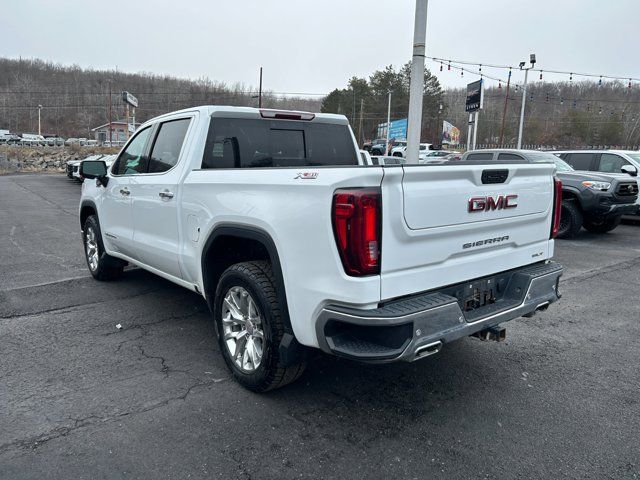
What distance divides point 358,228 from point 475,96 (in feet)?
83.9

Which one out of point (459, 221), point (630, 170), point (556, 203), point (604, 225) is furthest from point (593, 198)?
point (459, 221)

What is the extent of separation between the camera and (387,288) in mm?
2609

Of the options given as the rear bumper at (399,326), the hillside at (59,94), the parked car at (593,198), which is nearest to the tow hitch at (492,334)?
the rear bumper at (399,326)

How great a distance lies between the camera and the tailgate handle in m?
3.04

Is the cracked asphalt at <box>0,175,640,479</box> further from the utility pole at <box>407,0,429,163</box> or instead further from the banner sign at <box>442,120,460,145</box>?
→ the banner sign at <box>442,120,460,145</box>

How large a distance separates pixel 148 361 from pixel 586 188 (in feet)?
30.8

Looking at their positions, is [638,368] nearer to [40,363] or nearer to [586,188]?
[40,363]

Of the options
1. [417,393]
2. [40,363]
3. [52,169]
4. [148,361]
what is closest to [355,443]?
[417,393]

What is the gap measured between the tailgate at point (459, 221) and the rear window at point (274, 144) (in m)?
1.91

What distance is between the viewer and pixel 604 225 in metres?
11.0

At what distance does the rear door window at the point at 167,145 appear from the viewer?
170 inches

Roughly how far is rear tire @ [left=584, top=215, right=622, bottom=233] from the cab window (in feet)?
32.0

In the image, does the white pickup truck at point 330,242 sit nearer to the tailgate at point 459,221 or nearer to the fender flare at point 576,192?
the tailgate at point 459,221

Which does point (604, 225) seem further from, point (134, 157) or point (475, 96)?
point (475, 96)
